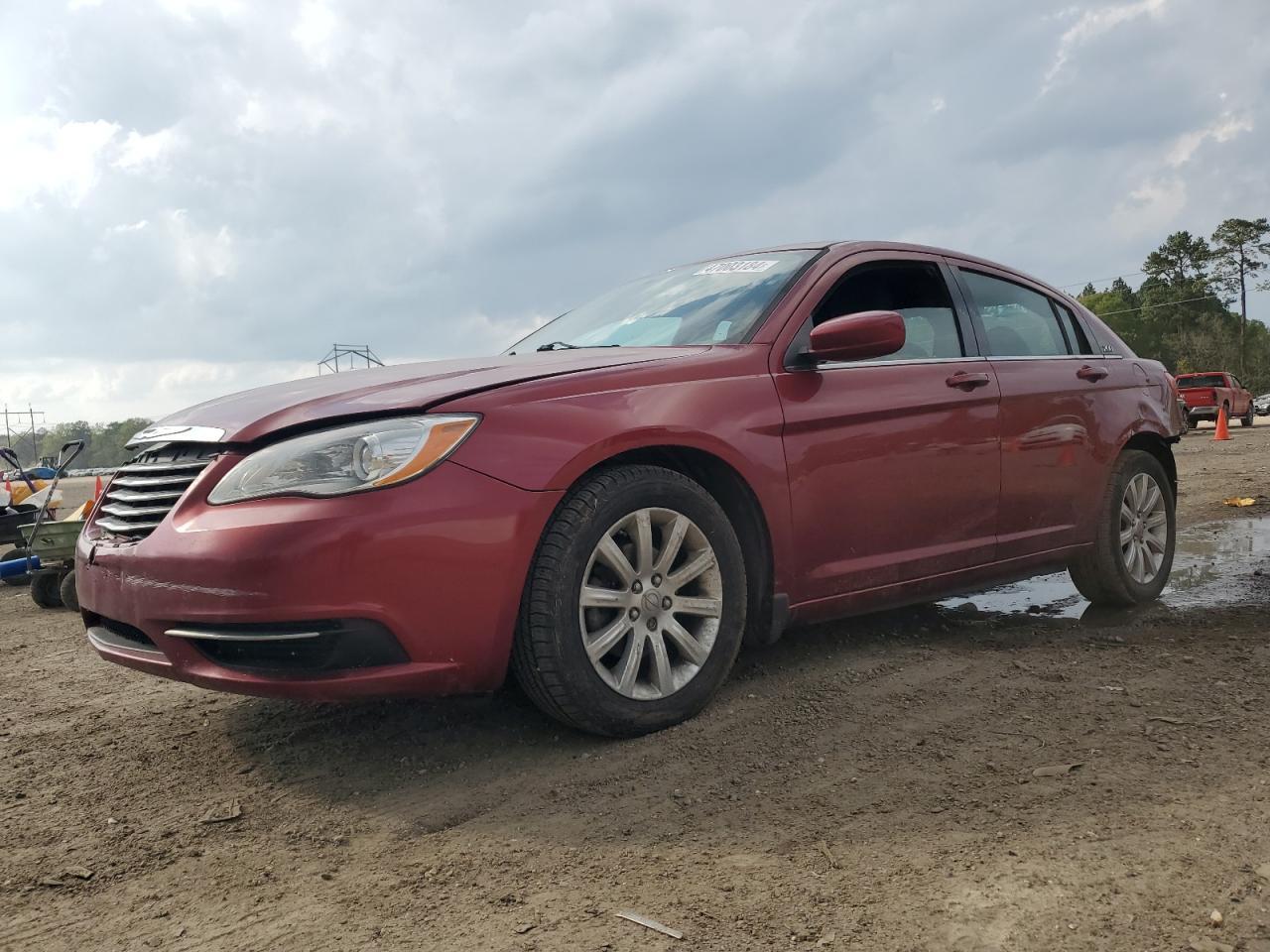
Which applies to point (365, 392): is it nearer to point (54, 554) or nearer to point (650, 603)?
point (650, 603)

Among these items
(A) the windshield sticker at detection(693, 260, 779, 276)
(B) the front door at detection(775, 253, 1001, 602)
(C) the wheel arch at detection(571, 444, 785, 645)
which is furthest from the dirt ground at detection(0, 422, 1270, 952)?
(A) the windshield sticker at detection(693, 260, 779, 276)

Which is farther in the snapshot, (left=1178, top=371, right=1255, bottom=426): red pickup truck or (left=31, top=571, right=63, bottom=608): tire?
(left=1178, top=371, right=1255, bottom=426): red pickup truck

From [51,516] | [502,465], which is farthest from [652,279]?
[51,516]

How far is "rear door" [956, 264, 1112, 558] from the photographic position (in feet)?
13.9

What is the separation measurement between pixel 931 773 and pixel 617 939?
1.11m

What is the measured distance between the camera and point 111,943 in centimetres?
204

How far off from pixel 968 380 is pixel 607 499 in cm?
186

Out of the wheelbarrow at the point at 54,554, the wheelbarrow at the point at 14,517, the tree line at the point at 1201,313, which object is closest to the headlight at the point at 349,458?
the wheelbarrow at the point at 54,554

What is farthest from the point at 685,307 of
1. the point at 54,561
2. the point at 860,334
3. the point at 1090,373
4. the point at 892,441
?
the point at 54,561

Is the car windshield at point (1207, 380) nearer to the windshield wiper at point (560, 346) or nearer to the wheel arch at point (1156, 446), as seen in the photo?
the wheel arch at point (1156, 446)

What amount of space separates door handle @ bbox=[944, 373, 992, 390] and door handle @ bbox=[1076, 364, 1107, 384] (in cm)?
80

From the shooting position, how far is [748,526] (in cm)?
338

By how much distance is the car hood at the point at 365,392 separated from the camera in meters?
2.84

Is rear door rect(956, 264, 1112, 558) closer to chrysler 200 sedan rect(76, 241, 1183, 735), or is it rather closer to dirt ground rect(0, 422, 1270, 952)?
chrysler 200 sedan rect(76, 241, 1183, 735)
